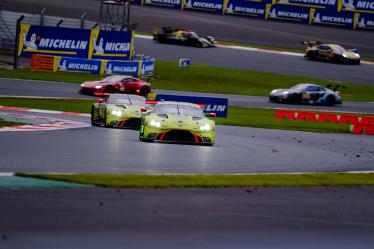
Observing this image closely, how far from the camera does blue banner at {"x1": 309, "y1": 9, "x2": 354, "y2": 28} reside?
62.0 m

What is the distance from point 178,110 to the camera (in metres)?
20.2

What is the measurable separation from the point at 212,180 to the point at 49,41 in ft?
98.6

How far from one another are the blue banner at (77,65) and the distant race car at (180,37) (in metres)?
13.1

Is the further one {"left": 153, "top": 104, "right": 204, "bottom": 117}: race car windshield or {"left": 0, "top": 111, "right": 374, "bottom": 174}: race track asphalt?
{"left": 153, "top": 104, "right": 204, "bottom": 117}: race car windshield

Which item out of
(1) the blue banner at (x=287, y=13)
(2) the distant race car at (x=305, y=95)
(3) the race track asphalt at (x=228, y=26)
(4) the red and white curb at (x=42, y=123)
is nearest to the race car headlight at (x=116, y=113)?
(4) the red and white curb at (x=42, y=123)

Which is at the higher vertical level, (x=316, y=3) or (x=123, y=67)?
(x=316, y=3)

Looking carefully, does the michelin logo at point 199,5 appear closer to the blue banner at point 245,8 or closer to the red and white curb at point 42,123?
the blue banner at point 245,8

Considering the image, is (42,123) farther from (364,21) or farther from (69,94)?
(364,21)

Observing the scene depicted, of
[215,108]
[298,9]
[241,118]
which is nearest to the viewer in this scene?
[215,108]

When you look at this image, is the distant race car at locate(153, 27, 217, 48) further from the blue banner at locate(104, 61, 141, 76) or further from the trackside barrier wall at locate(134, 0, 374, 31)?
the blue banner at locate(104, 61, 141, 76)

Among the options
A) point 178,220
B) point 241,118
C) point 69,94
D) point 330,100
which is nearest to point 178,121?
point 178,220

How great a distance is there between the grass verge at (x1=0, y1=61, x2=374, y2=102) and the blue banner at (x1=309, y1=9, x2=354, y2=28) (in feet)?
50.9

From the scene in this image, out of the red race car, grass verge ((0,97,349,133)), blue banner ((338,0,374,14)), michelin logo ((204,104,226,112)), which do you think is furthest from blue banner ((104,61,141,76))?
blue banner ((338,0,374,14))

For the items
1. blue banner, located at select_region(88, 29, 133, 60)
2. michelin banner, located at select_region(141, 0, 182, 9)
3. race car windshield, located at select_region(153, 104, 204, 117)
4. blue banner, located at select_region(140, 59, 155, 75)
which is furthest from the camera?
michelin banner, located at select_region(141, 0, 182, 9)
